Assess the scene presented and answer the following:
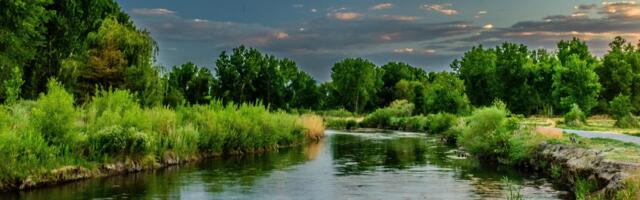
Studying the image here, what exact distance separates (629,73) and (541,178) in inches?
3273

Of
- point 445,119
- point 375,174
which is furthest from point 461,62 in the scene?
point 375,174

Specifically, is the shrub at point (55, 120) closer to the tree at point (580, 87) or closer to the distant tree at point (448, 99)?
the distant tree at point (448, 99)

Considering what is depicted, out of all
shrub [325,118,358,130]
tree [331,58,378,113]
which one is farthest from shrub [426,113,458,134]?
tree [331,58,378,113]

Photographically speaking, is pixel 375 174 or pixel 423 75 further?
pixel 423 75

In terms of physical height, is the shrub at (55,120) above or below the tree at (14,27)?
below

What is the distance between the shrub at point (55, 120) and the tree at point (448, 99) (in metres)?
69.5

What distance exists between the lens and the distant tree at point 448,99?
3703 inches

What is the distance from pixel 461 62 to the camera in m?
136

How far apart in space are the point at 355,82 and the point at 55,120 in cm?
12618

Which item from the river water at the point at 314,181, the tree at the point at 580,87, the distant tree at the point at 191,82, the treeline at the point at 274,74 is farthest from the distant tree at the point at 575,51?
the river water at the point at 314,181

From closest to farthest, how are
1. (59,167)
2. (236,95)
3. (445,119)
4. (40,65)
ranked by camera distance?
(59,167), (40,65), (445,119), (236,95)

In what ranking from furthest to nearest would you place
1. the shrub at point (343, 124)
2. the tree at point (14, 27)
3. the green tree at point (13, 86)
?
the shrub at point (343, 124), the green tree at point (13, 86), the tree at point (14, 27)

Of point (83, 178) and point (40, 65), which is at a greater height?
point (40, 65)

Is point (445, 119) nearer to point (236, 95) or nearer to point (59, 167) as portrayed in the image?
point (59, 167)
